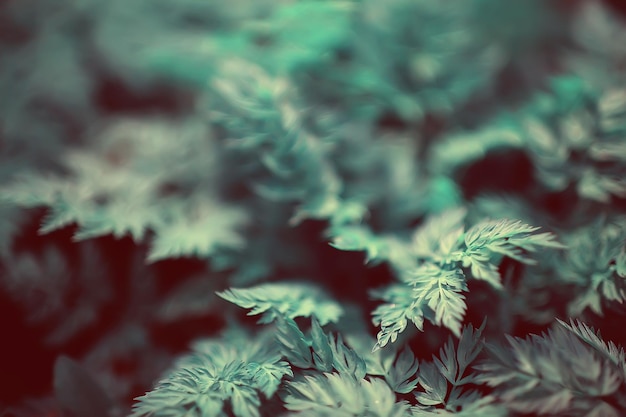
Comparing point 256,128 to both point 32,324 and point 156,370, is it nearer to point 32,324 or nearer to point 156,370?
point 156,370

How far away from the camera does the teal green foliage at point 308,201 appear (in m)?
0.72

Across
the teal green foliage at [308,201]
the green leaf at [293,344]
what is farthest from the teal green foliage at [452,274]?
the green leaf at [293,344]

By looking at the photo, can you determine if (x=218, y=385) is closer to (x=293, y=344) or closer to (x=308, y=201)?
(x=293, y=344)

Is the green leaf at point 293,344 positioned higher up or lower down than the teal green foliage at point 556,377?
lower down

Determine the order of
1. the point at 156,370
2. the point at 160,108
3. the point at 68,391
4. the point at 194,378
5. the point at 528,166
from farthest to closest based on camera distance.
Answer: the point at 160,108 → the point at 528,166 → the point at 156,370 → the point at 68,391 → the point at 194,378

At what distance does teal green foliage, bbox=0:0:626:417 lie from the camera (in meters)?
0.72

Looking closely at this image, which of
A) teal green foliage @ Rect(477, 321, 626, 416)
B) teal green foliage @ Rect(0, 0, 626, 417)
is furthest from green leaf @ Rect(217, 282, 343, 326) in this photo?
teal green foliage @ Rect(477, 321, 626, 416)

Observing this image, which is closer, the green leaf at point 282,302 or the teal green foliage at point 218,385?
the teal green foliage at point 218,385

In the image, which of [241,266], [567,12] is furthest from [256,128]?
[567,12]

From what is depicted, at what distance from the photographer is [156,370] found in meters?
0.95

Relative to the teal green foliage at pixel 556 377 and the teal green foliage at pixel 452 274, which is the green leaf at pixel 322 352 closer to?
the teal green foliage at pixel 452 274

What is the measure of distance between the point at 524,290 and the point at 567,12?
0.85 metres

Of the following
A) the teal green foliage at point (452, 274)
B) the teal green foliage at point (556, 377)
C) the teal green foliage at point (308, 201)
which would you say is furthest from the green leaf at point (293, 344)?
the teal green foliage at point (556, 377)

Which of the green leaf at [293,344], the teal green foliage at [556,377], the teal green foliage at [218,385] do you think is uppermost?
the teal green foliage at [556,377]
